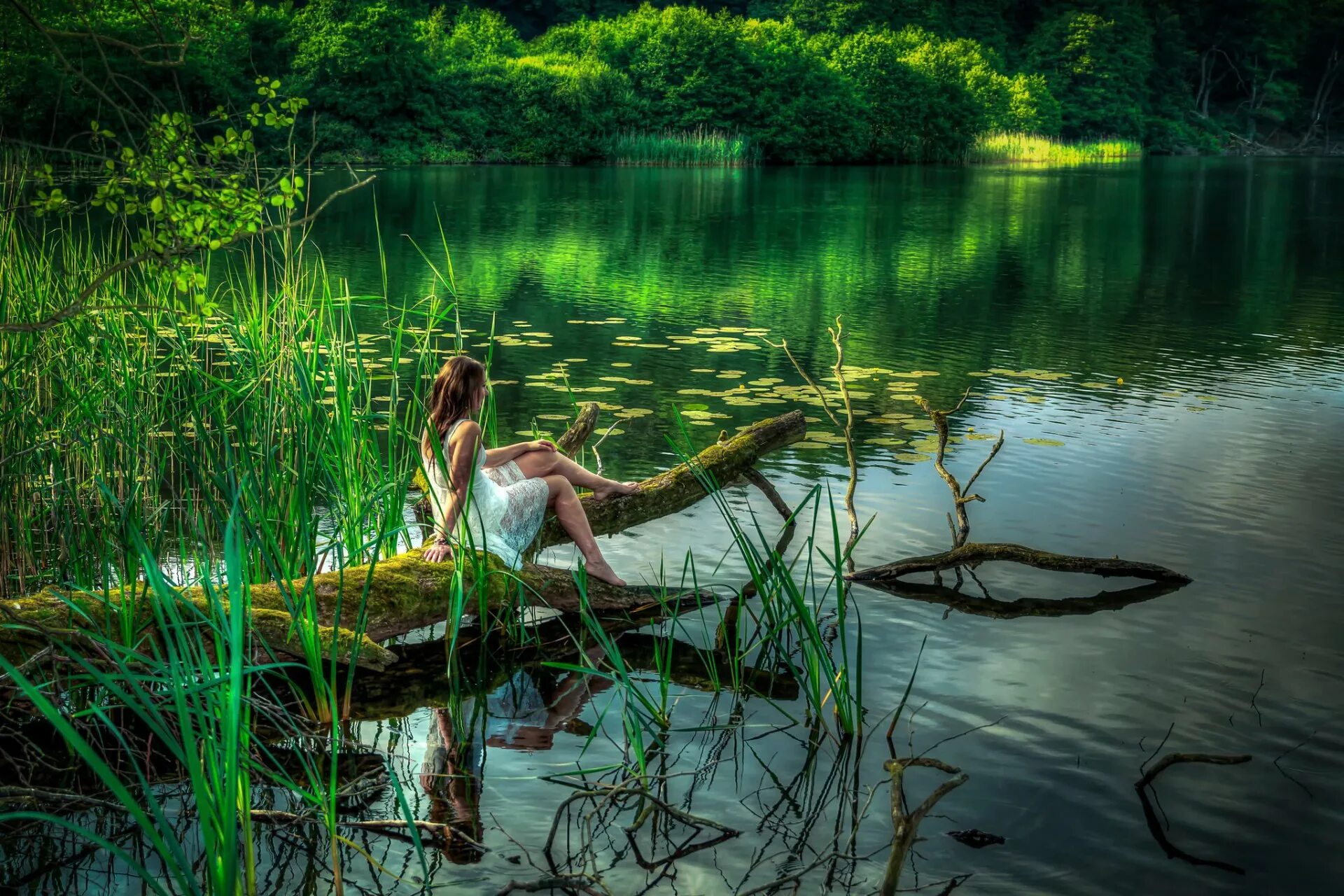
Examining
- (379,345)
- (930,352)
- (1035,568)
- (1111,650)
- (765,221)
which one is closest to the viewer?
(1111,650)

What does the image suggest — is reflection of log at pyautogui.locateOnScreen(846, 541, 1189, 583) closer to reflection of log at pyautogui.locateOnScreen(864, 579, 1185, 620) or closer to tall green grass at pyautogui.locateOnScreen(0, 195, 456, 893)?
reflection of log at pyautogui.locateOnScreen(864, 579, 1185, 620)

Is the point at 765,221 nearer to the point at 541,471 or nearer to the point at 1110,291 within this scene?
the point at 1110,291

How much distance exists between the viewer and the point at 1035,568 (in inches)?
231

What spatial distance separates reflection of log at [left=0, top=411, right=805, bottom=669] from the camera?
3580mm

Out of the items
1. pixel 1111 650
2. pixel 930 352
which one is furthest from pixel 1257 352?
pixel 1111 650

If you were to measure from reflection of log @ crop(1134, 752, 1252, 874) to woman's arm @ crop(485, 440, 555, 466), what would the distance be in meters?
2.39

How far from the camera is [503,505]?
15.7 ft

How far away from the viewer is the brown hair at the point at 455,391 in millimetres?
4680

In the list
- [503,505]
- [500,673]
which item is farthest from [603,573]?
[500,673]

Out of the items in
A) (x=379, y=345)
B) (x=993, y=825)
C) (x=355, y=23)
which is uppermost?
(x=355, y=23)

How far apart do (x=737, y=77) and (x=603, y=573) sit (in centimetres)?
4650

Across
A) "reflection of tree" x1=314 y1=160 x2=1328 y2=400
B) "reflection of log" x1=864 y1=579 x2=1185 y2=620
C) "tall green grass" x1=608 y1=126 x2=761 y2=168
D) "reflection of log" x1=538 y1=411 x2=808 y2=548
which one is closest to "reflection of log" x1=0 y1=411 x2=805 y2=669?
"reflection of log" x1=538 y1=411 x2=808 y2=548

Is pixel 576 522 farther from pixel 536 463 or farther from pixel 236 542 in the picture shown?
pixel 236 542

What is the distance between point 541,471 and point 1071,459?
12.7 feet
